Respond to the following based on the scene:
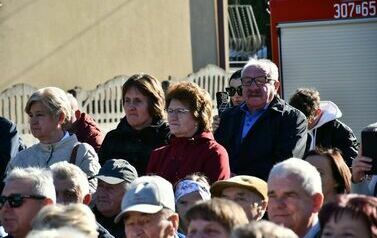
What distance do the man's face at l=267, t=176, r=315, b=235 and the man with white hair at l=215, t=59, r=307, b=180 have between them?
163cm

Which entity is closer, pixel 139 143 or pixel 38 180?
pixel 38 180

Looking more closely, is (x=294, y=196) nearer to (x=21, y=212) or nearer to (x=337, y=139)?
(x=21, y=212)

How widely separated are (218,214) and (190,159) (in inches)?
85.3

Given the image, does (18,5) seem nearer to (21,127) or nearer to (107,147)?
(21,127)

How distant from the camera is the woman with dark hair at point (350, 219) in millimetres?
5535

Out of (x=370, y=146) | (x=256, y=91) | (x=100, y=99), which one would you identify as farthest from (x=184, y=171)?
(x=100, y=99)

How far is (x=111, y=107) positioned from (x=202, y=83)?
311cm

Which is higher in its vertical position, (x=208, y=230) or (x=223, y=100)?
(x=208, y=230)

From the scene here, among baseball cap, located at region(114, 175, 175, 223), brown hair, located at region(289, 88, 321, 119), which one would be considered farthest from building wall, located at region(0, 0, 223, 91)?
baseball cap, located at region(114, 175, 175, 223)

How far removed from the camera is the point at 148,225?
636 centimetres

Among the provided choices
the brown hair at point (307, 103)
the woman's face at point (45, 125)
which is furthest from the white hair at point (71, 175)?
the brown hair at point (307, 103)

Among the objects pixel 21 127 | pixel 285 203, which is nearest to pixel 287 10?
pixel 21 127

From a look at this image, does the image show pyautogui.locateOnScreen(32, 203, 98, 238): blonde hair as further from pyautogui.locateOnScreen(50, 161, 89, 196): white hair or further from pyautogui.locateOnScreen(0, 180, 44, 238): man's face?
pyautogui.locateOnScreen(50, 161, 89, 196): white hair

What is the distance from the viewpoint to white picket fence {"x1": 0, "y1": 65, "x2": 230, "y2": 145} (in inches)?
791
